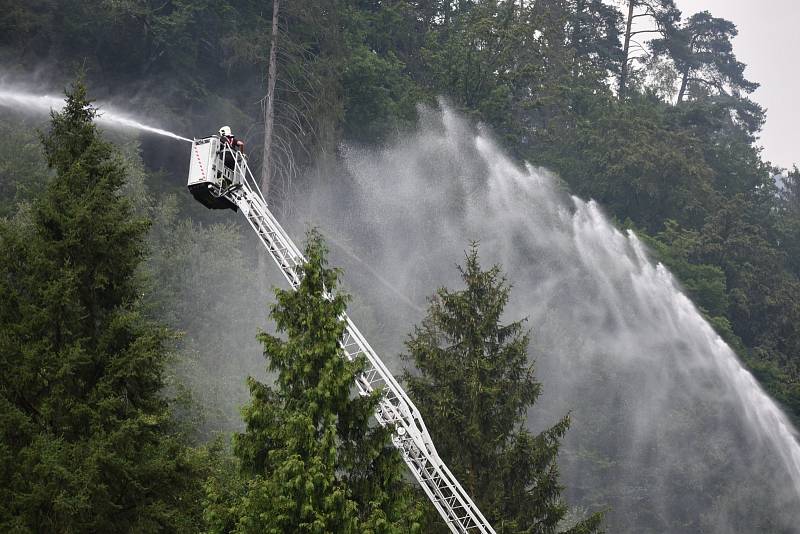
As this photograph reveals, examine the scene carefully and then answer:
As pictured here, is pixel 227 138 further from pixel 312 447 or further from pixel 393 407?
pixel 312 447

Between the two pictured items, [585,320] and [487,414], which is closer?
[487,414]

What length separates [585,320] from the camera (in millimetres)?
50938

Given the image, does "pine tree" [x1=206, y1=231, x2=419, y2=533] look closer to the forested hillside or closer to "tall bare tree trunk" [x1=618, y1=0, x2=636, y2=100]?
the forested hillside

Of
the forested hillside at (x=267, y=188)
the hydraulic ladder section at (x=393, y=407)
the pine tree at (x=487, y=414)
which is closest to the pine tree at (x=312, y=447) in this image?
the forested hillside at (x=267, y=188)

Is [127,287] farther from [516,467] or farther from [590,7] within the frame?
[590,7]

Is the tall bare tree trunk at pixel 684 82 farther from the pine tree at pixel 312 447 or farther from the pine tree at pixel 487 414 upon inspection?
the pine tree at pixel 312 447

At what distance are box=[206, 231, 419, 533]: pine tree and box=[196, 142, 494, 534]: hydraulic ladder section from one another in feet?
4.39

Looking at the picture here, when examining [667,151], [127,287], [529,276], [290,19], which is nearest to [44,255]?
[127,287]

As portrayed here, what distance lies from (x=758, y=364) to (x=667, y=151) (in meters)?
17.2

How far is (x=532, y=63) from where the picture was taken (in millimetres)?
65625

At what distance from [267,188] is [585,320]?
18401mm

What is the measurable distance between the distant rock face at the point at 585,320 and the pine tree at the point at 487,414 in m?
18.4

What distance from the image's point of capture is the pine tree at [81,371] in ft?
46.5

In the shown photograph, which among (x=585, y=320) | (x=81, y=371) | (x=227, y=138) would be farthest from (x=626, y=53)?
(x=81, y=371)
